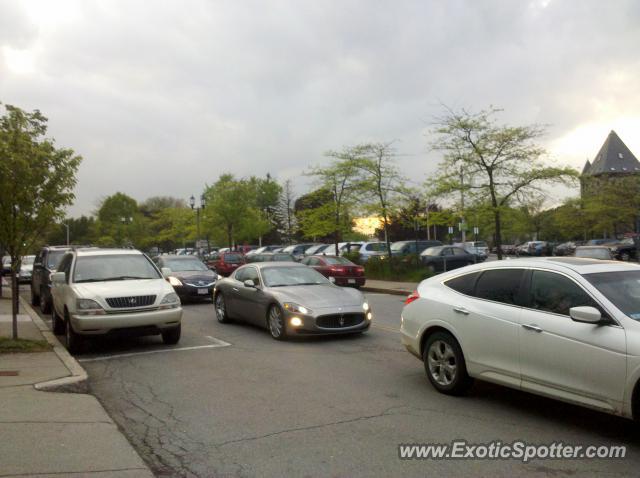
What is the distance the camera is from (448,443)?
4.88 metres

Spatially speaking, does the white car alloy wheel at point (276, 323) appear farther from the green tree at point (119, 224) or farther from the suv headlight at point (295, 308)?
the green tree at point (119, 224)

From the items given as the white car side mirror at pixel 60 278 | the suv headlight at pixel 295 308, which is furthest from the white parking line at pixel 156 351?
the white car side mirror at pixel 60 278

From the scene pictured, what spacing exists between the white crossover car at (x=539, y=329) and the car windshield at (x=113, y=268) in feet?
18.0

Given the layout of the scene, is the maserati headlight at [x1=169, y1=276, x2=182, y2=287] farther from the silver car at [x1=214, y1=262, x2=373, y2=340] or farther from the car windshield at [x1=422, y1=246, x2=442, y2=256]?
the car windshield at [x1=422, y1=246, x2=442, y2=256]

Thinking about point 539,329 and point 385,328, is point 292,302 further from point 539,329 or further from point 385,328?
point 539,329

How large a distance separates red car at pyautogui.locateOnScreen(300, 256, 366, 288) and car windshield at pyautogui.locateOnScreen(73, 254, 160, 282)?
1175 cm

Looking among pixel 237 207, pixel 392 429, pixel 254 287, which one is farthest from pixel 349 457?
pixel 237 207

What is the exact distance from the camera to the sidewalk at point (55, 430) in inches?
169

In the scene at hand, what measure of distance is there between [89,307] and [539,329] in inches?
263

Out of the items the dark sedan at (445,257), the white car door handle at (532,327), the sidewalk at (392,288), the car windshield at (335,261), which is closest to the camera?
the white car door handle at (532,327)

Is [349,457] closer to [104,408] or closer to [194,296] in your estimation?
[104,408]

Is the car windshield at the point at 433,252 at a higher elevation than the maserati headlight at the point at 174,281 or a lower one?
higher

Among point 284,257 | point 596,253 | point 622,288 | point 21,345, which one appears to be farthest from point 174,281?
point 596,253

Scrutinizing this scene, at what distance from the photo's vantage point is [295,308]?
9.93 metres
